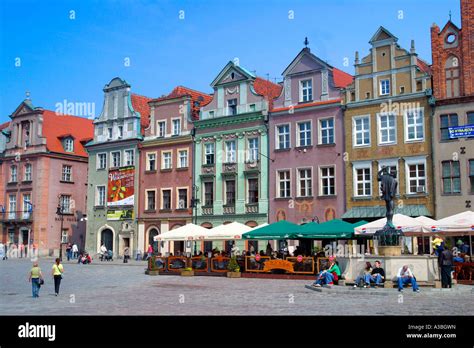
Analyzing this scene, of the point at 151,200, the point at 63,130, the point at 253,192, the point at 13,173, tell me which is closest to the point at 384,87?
the point at 253,192

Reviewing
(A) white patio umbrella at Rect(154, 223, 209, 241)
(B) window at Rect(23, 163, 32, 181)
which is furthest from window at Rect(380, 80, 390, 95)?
(B) window at Rect(23, 163, 32, 181)

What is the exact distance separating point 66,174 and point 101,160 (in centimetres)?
906

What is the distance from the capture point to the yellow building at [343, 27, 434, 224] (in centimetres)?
3584

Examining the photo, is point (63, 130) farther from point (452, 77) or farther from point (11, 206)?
point (452, 77)

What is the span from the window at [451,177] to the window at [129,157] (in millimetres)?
25787

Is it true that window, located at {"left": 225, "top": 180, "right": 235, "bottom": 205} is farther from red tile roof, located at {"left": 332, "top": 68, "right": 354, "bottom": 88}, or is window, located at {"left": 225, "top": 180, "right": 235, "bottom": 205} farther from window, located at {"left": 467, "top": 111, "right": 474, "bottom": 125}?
window, located at {"left": 467, "top": 111, "right": 474, "bottom": 125}

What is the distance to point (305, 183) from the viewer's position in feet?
133

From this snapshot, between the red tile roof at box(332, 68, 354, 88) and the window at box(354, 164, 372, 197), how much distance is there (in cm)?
612

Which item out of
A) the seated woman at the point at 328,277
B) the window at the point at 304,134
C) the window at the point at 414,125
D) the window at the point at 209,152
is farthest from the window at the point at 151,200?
the seated woman at the point at 328,277

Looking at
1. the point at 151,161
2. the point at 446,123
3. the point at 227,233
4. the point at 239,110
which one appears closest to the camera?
the point at 227,233

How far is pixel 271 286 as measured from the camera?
24672mm
